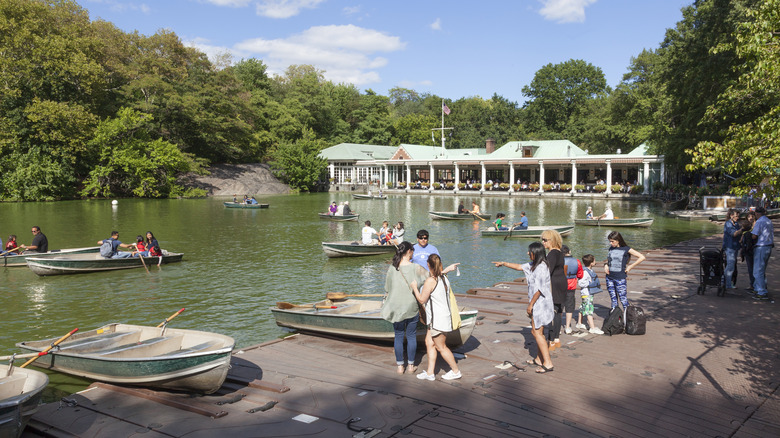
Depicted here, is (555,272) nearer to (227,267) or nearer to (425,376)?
(425,376)

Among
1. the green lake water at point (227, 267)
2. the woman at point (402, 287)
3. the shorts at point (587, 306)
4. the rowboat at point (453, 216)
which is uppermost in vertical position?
the woman at point (402, 287)

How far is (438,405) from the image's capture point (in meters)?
6.11

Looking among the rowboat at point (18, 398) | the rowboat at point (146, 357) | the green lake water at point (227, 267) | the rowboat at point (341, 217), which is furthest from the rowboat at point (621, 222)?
the rowboat at point (18, 398)

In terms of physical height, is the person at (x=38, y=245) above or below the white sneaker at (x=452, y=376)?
above

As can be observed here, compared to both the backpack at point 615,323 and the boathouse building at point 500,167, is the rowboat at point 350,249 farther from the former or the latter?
the boathouse building at point 500,167

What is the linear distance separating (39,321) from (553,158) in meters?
51.5

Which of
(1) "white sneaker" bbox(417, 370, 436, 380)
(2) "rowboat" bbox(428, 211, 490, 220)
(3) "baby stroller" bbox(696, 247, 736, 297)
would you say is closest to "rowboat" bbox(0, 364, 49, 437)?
(1) "white sneaker" bbox(417, 370, 436, 380)

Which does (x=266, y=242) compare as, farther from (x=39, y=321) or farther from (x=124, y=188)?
(x=124, y=188)

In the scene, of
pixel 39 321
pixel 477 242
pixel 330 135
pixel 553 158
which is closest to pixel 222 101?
pixel 330 135

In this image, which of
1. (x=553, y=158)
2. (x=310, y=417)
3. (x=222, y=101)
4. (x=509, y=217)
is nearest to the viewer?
(x=310, y=417)

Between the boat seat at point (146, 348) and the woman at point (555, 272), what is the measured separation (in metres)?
5.73

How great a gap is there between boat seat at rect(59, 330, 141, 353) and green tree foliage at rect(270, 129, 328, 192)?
60.1m

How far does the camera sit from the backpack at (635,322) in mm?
8461

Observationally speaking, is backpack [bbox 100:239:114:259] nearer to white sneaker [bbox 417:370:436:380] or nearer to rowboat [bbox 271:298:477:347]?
rowboat [bbox 271:298:477:347]
